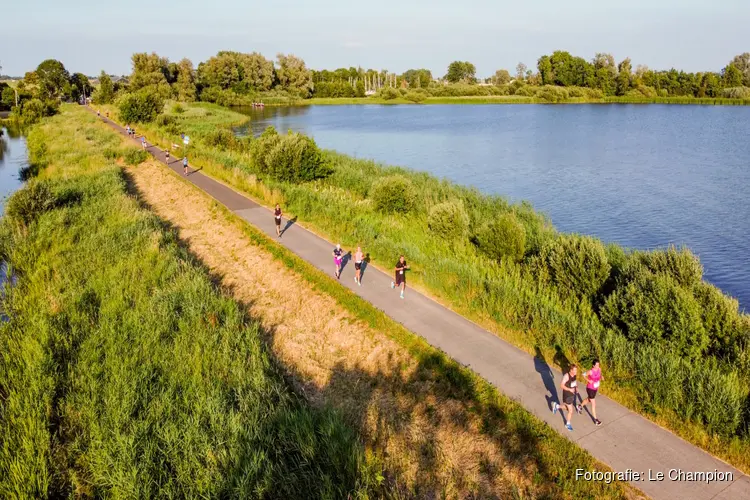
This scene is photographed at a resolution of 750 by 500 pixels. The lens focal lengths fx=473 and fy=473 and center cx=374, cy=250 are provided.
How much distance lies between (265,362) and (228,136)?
39170mm

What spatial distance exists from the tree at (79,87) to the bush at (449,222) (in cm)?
12274

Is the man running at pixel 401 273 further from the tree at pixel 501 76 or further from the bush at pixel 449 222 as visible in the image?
the tree at pixel 501 76

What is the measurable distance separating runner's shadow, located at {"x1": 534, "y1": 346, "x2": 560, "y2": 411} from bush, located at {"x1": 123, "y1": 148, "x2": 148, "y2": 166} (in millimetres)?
37365

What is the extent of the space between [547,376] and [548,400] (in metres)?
0.86

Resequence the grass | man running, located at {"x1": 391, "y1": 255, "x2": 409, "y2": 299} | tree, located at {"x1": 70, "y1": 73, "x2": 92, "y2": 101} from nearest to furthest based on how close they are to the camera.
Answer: the grass → man running, located at {"x1": 391, "y1": 255, "x2": 409, "y2": 299} → tree, located at {"x1": 70, "y1": 73, "x2": 92, "y2": 101}

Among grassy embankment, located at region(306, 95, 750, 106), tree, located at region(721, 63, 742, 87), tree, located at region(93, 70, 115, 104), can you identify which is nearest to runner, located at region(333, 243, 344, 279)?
tree, located at region(93, 70, 115, 104)

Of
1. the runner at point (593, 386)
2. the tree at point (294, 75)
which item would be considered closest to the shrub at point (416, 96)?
the tree at point (294, 75)

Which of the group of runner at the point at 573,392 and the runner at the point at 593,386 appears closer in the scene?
the group of runner at the point at 573,392

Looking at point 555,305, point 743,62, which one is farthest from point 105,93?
point 743,62

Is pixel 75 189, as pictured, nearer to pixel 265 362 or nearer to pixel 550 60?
pixel 265 362

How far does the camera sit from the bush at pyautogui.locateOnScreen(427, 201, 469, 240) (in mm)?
20406

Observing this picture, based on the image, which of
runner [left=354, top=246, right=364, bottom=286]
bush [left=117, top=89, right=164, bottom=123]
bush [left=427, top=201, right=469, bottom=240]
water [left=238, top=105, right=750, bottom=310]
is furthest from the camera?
bush [left=117, top=89, right=164, bottom=123]

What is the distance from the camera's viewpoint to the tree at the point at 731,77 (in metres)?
106

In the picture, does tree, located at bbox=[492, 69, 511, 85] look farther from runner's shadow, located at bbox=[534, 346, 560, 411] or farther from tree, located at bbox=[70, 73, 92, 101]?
runner's shadow, located at bbox=[534, 346, 560, 411]
